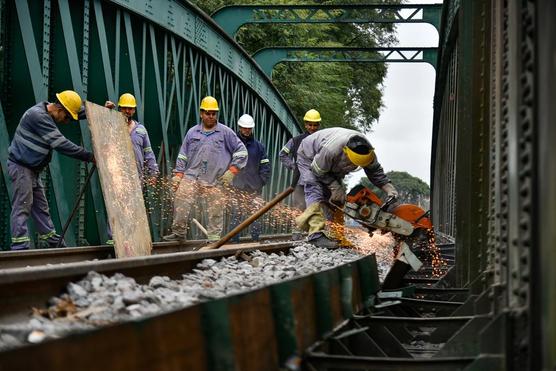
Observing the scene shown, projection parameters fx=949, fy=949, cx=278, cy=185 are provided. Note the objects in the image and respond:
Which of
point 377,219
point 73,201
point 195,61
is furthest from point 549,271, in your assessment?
point 195,61

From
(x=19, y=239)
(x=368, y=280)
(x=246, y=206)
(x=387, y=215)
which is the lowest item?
(x=368, y=280)

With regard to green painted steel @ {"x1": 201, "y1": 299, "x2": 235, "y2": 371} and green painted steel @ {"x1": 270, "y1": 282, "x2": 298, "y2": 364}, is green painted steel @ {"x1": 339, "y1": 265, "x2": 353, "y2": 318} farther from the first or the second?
green painted steel @ {"x1": 201, "y1": 299, "x2": 235, "y2": 371}

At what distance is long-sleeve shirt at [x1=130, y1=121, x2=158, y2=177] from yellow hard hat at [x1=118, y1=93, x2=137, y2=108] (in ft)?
0.83

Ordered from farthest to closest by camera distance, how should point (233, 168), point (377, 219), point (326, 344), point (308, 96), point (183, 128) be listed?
point (308, 96)
point (183, 128)
point (233, 168)
point (377, 219)
point (326, 344)

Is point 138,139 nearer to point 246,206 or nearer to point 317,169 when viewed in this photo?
point 317,169

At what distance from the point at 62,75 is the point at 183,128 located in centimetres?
351

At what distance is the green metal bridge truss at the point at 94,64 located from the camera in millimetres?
10578

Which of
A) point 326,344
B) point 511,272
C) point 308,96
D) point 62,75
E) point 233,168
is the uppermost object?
point 308,96

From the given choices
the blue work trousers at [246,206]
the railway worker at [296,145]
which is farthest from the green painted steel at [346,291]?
the blue work trousers at [246,206]

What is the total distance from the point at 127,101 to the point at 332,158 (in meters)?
3.12

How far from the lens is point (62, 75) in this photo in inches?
457

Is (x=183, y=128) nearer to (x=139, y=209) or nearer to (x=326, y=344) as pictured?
(x=139, y=209)

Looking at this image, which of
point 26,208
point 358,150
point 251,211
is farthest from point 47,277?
point 251,211

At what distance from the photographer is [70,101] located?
32.8 ft
